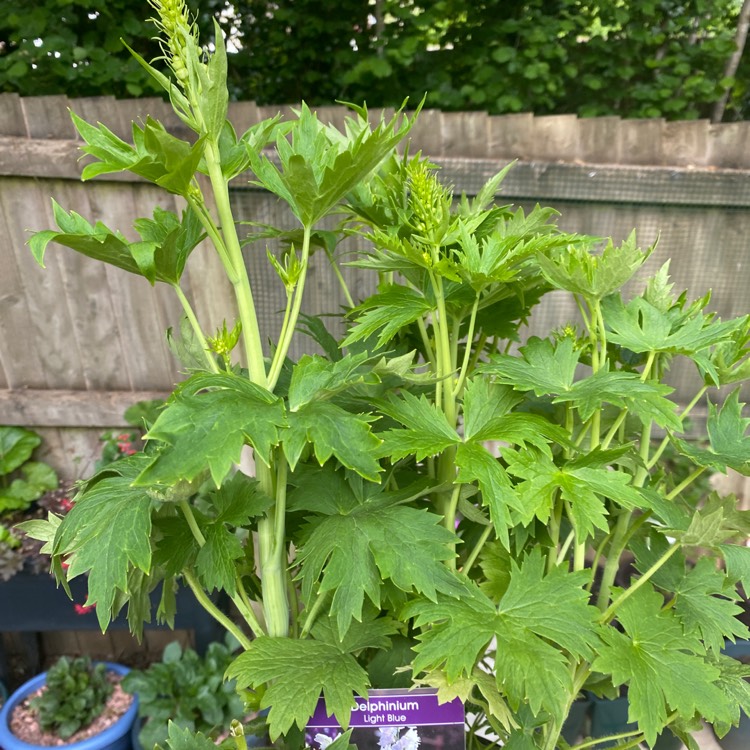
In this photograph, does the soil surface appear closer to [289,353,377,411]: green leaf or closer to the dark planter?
the dark planter

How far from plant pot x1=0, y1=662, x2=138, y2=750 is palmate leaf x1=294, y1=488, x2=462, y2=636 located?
1.42 meters

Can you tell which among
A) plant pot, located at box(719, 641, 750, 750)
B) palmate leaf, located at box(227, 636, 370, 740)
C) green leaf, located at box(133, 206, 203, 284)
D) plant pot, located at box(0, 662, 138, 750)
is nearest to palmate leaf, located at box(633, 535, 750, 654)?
palmate leaf, located at box(227, 636, 370, 740)

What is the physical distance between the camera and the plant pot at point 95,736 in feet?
5.34

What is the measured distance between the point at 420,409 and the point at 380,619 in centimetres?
26

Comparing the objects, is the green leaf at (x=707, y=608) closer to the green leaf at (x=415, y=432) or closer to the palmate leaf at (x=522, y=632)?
the palmate leaf at (x=522, y=632)

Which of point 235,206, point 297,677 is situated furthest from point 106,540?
point 235,206

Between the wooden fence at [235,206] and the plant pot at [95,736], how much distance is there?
0.82 metres

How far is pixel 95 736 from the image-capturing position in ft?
5.50

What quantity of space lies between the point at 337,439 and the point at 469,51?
2.45m

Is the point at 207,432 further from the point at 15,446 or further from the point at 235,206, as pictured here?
the point at 15,446

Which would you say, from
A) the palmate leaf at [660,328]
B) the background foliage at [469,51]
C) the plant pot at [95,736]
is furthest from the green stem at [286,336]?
the background foliage at [469,51]

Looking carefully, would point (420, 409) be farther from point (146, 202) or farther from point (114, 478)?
point (146, 202)

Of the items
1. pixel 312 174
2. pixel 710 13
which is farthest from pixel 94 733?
pixel 710 13

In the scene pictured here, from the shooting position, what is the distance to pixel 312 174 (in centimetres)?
60
